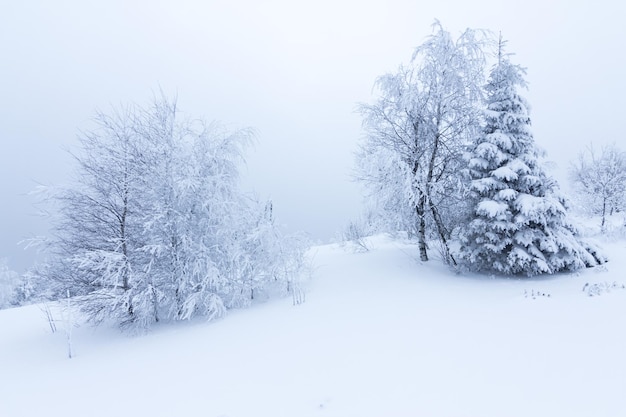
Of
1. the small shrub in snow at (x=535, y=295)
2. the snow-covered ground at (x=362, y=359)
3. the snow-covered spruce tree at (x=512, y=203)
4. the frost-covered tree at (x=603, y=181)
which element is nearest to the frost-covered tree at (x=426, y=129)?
the snow-covered spruce tree at (x=512, y=203)

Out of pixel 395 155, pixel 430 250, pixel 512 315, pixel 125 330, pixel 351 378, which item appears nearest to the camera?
pixel 351 378

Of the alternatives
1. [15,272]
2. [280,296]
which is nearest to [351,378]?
[280,296]

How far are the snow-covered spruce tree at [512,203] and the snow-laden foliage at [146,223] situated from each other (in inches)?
313

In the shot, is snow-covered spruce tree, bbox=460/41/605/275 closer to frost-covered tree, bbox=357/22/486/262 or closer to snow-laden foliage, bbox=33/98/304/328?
frost-covered tree, bbox=357/22/486/262

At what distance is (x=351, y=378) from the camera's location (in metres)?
4.67

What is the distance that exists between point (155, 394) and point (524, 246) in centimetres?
1037

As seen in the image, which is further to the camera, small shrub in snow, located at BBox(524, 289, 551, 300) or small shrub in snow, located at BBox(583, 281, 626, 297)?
small shrub in snow, located at BBox(524, 289, 551, 300)

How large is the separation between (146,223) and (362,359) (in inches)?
241

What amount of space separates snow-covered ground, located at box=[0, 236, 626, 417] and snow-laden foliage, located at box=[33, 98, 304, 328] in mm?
964

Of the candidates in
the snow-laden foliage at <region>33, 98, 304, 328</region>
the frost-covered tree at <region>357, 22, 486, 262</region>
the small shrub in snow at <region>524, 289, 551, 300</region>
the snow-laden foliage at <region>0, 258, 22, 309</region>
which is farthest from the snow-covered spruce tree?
the snow-laden foliage at <region>0, 258, 22, 309</region>

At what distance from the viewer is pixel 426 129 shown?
475 inches

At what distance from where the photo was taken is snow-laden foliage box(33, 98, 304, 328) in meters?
8.42

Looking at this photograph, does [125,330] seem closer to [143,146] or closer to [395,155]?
[143,146]

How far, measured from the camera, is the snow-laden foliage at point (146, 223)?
842 centimetres
